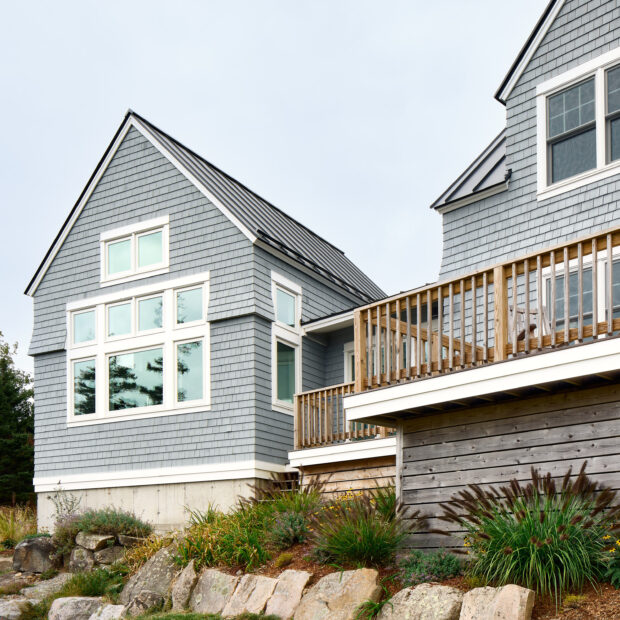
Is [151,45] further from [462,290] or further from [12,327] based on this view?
[462,290]

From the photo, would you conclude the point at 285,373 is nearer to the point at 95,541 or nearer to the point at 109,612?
the point at 95,541

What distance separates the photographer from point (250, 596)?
11.8 m

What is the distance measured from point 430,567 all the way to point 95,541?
27.8 feet

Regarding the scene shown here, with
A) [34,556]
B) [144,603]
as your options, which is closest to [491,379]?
[144,603]

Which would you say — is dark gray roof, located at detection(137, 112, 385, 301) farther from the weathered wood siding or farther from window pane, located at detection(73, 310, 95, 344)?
the weathered wood siding

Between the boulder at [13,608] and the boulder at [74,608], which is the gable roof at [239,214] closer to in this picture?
the boulder at [74,608]

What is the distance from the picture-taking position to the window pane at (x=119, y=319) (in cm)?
1847

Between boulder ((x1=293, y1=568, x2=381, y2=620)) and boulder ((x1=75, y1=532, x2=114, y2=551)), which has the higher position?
boulder ((x1=293, y1=568, x2=381, y2=620))

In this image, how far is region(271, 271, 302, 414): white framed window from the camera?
686 inches

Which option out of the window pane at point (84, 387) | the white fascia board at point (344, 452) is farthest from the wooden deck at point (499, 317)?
the window pane at point (84, 387)

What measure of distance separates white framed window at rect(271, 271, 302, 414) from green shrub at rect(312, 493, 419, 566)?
6.06 meters

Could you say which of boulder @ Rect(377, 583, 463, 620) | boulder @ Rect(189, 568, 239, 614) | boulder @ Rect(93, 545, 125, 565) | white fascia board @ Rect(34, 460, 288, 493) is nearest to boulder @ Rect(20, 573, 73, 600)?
boulder @ Rect(93, 545, 125, 565)

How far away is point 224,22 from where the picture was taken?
122 feet

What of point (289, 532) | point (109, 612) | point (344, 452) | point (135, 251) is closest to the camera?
point (289, 532)
